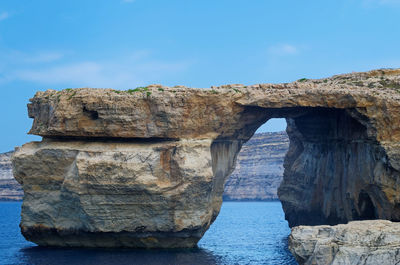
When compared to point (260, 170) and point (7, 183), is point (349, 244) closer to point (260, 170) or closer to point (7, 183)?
point (260, 170)

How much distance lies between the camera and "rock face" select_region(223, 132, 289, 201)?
87213mm

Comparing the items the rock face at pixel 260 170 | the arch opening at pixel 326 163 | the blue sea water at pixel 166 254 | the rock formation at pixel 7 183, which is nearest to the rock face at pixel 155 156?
the arch opening at pixel 326 163

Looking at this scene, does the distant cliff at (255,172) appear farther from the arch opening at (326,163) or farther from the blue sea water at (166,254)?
the blue sea water at (166,254)

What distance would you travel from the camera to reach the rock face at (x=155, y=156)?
2628 cm

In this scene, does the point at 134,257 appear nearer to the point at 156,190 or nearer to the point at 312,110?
the point at 156,190

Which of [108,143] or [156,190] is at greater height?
[108,143]

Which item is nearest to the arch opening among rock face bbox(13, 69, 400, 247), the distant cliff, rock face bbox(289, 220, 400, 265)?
rock face bbox(13, 69, 400, 247)

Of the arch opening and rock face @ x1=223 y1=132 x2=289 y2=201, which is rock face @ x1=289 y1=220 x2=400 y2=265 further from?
rock face @ x1=223 y1=132 x2=289 y2=201

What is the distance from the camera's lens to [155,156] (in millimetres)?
26812

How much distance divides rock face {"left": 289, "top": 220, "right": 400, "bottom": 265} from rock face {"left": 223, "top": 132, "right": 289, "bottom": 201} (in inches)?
2637

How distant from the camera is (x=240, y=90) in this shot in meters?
28.0

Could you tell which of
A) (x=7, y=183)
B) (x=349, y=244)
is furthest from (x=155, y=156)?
(x=7, y=183)

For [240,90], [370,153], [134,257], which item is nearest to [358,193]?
[370,153]

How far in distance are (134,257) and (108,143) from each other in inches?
236
